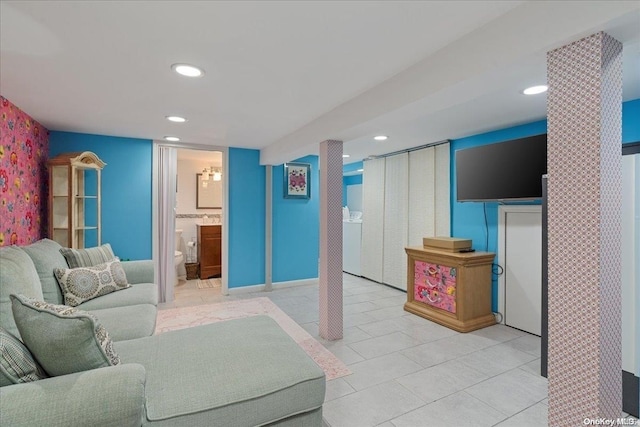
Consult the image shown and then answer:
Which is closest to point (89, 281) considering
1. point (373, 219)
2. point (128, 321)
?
point (128, 321)

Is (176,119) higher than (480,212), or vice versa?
(176,119)

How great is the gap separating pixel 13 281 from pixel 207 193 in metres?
4.48

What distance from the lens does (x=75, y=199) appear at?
11.4 ft

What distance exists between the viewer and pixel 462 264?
132 inches

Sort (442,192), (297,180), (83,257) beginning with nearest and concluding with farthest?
(83,257) → (442,192) → (297,180)

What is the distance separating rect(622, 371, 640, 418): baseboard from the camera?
1.93 m

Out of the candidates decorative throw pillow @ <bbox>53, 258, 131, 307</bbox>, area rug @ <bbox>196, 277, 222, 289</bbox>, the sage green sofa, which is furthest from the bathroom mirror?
the sage green sofa

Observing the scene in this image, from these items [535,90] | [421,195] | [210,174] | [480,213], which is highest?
[535,90]

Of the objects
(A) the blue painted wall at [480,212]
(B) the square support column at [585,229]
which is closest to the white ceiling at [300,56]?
(B) the square support column at [585,229]

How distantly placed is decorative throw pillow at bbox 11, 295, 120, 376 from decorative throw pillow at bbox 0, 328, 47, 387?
23 millimetres

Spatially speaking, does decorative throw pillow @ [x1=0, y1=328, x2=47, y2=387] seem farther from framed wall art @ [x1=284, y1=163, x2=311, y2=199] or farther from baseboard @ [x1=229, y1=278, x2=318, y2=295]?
framed wall art @ [x1=284, y1=163, x2=311, y2=199]

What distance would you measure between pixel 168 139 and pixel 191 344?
10.7 ft

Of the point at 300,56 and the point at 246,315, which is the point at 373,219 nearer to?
the point at 246,315

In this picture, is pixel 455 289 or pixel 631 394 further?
pixel 455 289
